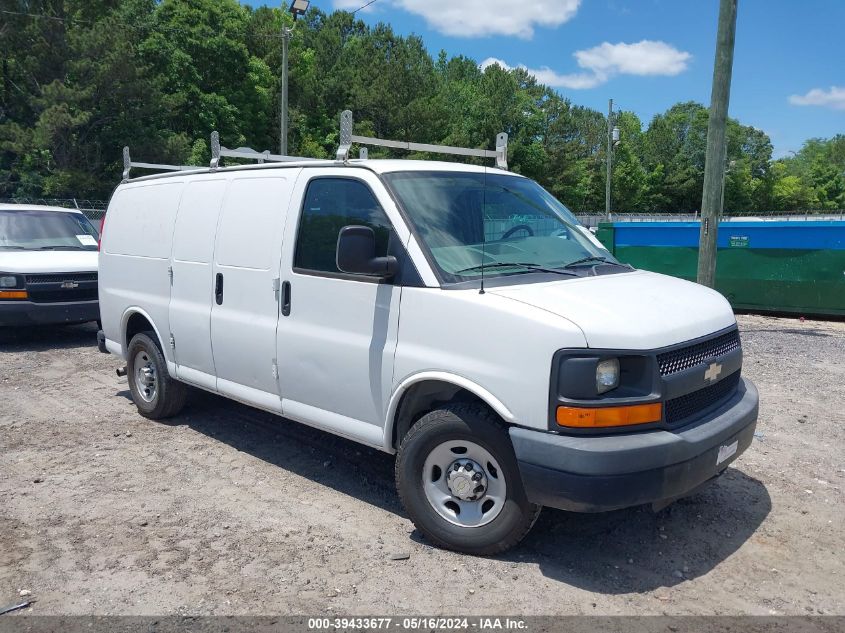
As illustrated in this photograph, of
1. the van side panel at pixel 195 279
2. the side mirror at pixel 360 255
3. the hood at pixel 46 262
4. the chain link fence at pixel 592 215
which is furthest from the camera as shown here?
the chain link fence at pixel 592 215

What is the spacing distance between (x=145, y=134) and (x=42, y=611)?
34.8 m

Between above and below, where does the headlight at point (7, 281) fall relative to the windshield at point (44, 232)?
below

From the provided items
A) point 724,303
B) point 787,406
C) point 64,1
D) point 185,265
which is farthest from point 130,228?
point 64,1

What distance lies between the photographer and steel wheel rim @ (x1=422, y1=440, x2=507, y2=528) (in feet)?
12.4

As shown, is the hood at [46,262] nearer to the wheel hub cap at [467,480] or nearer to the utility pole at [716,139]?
the wheel hub cap at [467,480]

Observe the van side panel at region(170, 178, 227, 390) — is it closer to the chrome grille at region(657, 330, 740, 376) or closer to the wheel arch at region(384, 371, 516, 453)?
the wheel arch at region(384, 371, 516, 453)

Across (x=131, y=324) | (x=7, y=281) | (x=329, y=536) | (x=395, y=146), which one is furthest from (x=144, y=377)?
(x=7, y=281)

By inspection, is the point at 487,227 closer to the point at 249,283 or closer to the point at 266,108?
the point at 249,283

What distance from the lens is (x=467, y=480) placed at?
12.6 feet

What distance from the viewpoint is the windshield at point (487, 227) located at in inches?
162

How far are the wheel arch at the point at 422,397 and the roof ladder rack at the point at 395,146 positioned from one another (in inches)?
59.7

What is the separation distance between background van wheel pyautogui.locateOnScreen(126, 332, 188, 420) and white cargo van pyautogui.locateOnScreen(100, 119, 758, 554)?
0.78 metres

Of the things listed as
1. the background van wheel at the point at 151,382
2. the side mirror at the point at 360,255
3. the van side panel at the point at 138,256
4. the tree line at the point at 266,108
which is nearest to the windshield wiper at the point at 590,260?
the side mirror at the point at 360,255

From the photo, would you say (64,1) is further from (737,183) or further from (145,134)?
(737,183)
